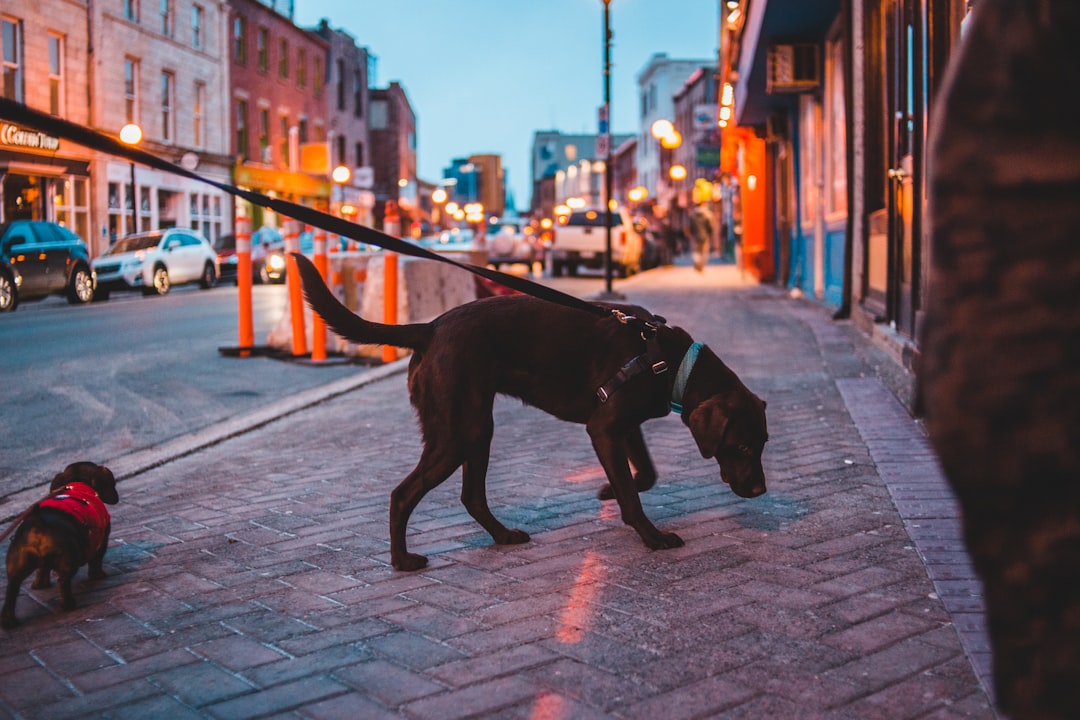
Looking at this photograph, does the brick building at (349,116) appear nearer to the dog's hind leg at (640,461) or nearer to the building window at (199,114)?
the building window at (199,114)

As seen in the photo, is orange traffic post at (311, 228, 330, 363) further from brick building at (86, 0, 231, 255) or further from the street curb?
brick building at (86, 0, 231, 255)

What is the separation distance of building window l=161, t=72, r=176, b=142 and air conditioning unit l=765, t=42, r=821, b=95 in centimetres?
2342

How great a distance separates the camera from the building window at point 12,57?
2527cm

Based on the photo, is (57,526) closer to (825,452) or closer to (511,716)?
(511,716)

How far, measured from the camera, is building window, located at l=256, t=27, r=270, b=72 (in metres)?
40.8

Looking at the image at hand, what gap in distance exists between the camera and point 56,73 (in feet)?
90.3

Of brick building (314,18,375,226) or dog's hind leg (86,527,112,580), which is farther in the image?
brick building (314,18,375,226)

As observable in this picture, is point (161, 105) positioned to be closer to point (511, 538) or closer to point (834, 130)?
point (834, 130)

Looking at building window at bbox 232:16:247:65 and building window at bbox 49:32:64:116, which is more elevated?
building window at bbox 232:16:247:65

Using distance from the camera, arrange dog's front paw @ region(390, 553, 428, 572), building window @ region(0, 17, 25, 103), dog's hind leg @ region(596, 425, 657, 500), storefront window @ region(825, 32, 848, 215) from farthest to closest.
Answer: building window @ region(0, 17, 25, 103) → storefront window @ region(825, 32, 848, 215) → dog's hind leg @ region(596, 425, 657, 500) → dog's front paw @ region(390, 553, 428, 572)

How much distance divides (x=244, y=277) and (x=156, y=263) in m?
14.8

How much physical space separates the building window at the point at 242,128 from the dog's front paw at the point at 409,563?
37473 millimetres

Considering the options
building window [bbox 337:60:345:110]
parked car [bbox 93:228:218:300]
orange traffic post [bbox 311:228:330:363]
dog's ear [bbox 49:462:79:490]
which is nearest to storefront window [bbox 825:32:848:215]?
orange traffic post [bbox 311:228:330:363]

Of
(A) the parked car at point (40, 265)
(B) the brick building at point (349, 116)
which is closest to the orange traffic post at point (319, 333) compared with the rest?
(A) the parked car at point (40, 265)
